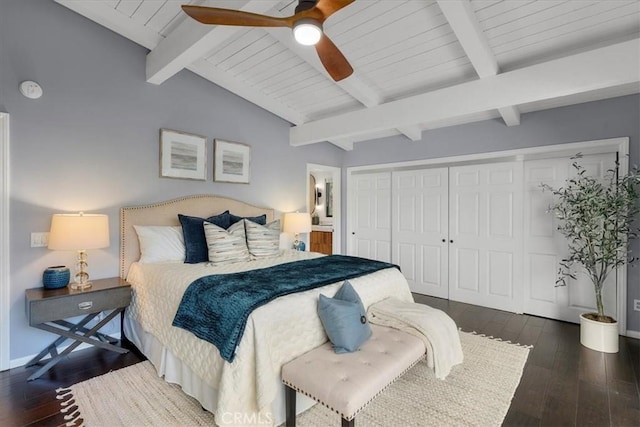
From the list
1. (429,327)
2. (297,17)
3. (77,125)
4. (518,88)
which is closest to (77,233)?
(77,125)

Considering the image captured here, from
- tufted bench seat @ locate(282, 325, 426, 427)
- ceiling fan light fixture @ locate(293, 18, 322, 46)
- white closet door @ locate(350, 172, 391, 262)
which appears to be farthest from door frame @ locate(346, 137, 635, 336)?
ceiling fan light fixture @ locate(293, 18, 322, 46)

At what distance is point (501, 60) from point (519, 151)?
144 centimetres

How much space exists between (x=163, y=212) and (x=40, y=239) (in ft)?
3.40

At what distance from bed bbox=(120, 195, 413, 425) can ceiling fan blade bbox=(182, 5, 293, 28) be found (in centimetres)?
166

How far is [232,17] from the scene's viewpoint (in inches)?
71.5

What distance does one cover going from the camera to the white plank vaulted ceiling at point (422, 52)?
2.41 m

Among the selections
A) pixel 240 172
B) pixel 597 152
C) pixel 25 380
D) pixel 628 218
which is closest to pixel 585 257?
pixel 628 218

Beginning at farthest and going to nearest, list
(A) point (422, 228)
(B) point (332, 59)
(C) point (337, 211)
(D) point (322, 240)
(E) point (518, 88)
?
1. (D) point (322, 240)
2. (C) point (337, 211)
3. (A) point (422, 228)
4. (E) point (518, 88)
5. (B) point (332, 59)

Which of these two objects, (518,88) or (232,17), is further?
(518,88)

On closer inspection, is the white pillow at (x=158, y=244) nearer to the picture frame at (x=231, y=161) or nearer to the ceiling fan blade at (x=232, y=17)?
the picture frame at (x=231, y=161)

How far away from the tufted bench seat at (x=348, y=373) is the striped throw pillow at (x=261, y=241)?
1.54 m

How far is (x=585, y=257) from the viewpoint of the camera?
3262 mm

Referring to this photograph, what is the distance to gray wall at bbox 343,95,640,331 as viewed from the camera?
10.7 feet

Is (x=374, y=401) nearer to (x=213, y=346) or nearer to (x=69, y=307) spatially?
(x=213, y=346)
